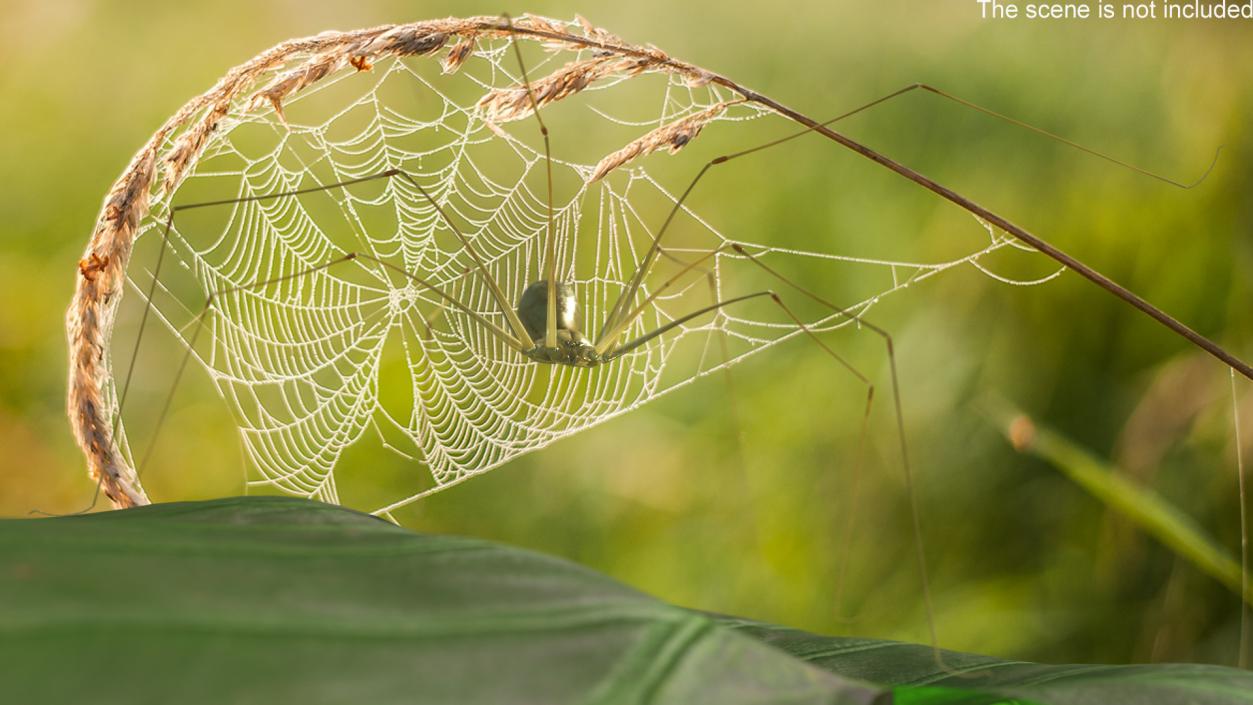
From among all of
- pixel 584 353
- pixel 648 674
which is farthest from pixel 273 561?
pixel 584 353

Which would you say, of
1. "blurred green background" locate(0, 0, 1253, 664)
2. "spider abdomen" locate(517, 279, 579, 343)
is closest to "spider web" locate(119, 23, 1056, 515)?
"blurred green background" locate(0, 0, 1253, 664)

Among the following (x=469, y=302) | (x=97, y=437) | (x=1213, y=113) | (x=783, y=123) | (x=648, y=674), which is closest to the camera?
(x=648, y=674)

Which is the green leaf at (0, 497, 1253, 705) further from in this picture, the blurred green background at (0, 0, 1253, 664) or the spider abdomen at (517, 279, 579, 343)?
the blurred green background at (0, 0, 1253, 664)

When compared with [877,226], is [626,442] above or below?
below

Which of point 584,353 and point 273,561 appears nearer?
point 273,561

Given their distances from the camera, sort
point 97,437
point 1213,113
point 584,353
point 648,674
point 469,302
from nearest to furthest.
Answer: point 648,674, point 97,437, point 584,353, point 469,302, point 1213,113

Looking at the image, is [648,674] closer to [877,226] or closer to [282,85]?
[282,85]

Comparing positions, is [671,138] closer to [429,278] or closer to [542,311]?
[542,311]
